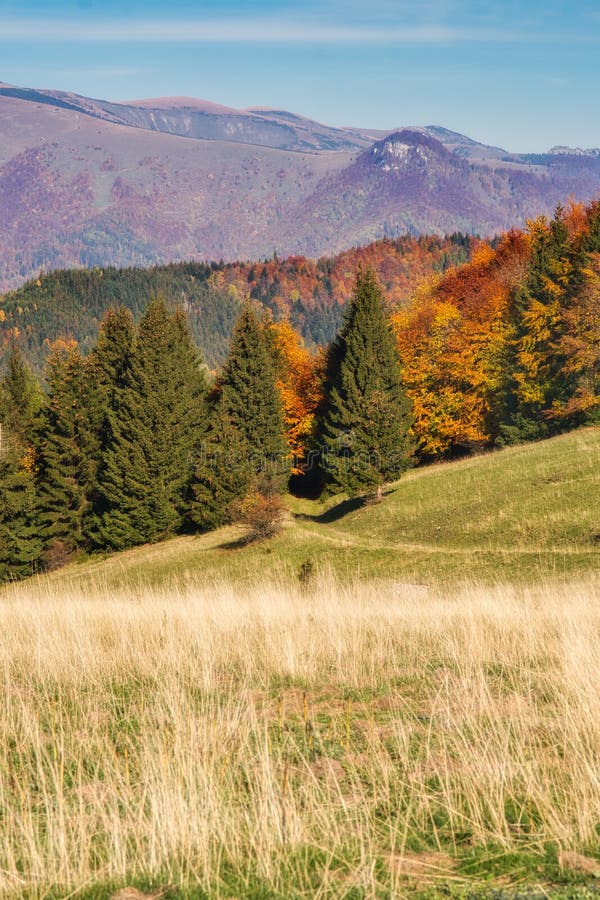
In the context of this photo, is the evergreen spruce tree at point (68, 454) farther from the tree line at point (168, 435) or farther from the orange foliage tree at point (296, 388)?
the orange foliage tree at point (296, 388)

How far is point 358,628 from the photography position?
9703 millimetres

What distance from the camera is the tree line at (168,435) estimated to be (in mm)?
50531

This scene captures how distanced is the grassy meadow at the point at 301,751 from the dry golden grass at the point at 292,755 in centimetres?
2

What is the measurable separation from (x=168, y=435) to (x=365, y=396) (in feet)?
45.4

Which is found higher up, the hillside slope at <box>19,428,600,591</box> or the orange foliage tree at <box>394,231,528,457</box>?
the orange foliage tree at <box>394,231,528,457</box>

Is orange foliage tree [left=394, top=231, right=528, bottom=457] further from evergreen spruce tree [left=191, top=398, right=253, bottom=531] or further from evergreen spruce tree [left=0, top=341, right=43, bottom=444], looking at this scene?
evergreen spruce tree [left=0, top=341, right=43, bottom=444]

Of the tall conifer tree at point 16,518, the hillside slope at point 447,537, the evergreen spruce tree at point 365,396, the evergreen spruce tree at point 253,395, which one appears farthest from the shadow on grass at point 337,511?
the tall conifer tree at point 16,518

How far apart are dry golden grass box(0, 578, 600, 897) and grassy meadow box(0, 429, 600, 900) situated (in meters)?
0.02

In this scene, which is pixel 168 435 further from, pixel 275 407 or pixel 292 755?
pixel 292 755

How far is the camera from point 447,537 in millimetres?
34531

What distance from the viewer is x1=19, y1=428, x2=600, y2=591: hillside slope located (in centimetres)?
2720

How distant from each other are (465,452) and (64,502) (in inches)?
1234

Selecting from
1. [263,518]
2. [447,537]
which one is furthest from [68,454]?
[447,537]

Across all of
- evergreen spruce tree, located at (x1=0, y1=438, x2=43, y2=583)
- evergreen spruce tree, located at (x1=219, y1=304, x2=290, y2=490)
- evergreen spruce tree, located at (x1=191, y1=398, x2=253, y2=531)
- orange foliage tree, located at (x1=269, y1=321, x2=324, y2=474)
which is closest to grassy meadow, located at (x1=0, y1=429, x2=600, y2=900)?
evergreen spruce tree, located at (x1=191, y1=398, x2=253, y2=531)
